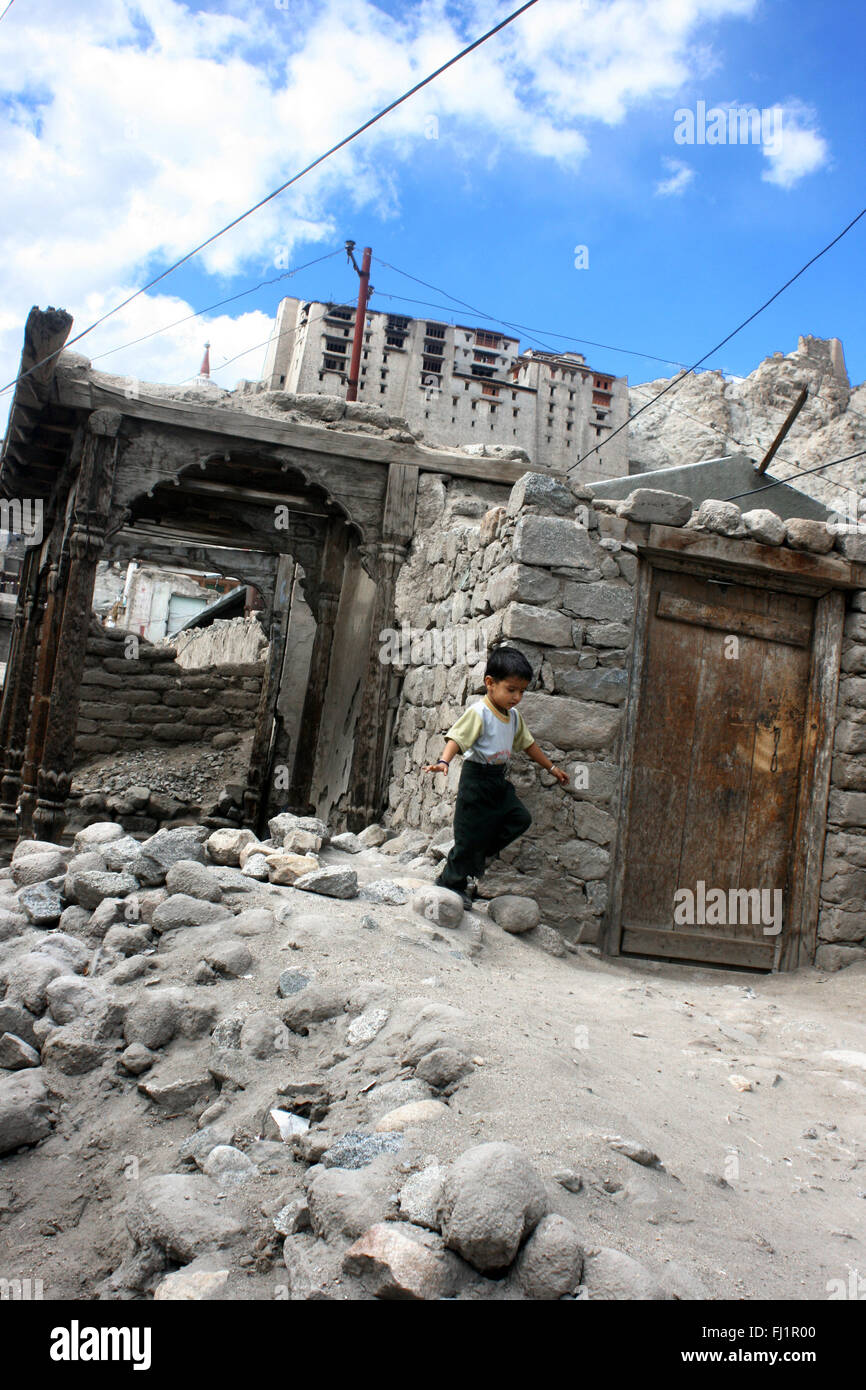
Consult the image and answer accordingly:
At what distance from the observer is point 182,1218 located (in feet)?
6.80

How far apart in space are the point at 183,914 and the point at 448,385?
32.1 metres

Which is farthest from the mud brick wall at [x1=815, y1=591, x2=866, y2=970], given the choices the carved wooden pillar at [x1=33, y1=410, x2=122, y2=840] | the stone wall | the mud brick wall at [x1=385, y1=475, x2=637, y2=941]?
the carved wooden pillar at [x1=33, y1=410, x2=122, y2=840]

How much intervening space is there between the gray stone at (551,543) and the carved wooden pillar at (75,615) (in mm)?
3497

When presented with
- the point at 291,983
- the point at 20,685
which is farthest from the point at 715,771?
the point at 20,685

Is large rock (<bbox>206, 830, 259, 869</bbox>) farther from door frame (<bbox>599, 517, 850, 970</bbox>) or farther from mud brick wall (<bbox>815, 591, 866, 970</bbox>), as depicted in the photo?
mud brick wall (<bbox>815, 591, 866, 970</bbox>)

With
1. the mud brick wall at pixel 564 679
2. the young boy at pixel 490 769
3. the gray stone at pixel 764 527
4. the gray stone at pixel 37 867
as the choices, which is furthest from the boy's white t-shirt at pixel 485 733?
the gray stone at pixel 37 867

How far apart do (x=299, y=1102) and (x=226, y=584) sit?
26251mm

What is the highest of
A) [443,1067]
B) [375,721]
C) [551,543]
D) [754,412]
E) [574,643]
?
[754,412]

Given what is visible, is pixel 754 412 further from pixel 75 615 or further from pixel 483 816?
pixel 483 816

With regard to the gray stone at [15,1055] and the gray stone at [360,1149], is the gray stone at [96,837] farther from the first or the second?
the gray stone at [360,1149]

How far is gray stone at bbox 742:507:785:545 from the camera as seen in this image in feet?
16.1

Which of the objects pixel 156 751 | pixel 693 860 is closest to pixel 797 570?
pixel 693 860

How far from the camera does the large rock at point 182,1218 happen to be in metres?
2.02

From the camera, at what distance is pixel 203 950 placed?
3.34 m
